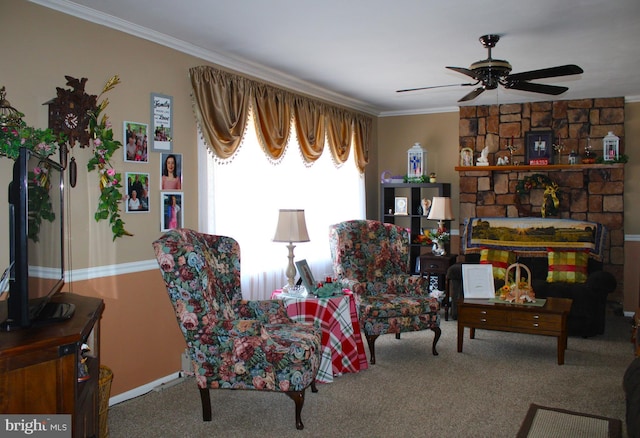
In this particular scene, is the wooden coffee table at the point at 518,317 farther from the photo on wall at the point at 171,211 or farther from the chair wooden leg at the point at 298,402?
the photo on wall at the point at 171,211

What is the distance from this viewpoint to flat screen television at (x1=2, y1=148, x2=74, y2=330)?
1979 mm

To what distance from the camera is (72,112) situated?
317cm

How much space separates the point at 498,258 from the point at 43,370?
4758mm

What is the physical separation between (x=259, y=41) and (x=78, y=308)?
2385 mm

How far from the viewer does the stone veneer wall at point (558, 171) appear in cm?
614

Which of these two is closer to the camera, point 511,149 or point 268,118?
point 268,118

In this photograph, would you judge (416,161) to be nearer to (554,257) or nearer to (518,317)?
(554,257)

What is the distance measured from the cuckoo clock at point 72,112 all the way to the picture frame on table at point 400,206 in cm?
427

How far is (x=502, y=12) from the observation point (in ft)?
10.9

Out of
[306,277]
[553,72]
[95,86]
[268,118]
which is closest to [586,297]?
[553,72]

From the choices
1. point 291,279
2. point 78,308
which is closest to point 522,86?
point 291,279

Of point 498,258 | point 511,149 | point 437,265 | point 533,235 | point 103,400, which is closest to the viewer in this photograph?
point 103,400

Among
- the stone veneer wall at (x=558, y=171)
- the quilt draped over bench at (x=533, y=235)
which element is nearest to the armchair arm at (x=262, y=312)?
the quilt draped over bench at (x=533, y=235)

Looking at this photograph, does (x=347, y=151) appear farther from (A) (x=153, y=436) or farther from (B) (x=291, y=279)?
(A) (x=153, y=436)
